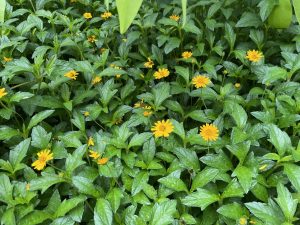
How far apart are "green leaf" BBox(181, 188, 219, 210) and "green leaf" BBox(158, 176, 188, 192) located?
0.13 ft

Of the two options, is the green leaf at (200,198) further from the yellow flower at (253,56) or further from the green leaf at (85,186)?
the yellow flower at (253,56)

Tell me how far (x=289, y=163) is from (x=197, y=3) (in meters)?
0.93

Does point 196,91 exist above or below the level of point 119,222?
above

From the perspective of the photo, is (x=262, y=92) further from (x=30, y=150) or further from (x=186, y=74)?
(x=30, y=150)

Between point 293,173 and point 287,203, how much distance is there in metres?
0.10

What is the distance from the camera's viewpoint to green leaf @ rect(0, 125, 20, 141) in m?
1.30

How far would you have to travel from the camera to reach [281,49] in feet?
5.39

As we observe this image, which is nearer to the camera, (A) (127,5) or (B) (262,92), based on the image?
(A) (127,5)

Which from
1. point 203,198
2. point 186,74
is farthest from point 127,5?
point 186,74

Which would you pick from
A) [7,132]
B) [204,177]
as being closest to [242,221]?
[204,177]

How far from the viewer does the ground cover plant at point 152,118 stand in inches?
43.5

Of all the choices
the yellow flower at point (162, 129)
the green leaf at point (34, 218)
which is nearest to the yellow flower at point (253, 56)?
the yellow flower at point (162, 129)

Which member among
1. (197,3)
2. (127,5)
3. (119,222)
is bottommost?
(119,222)

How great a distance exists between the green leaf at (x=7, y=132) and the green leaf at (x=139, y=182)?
0.44 meters
